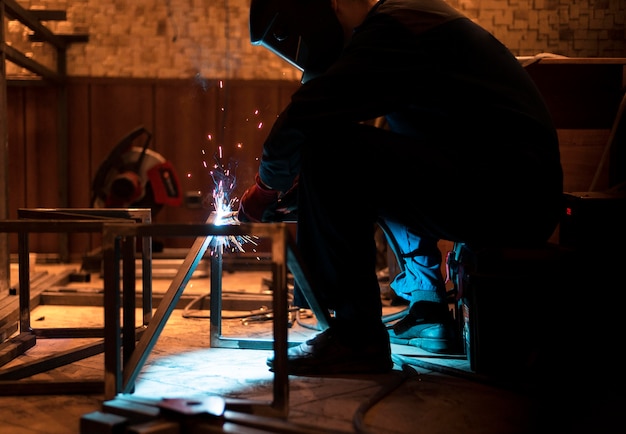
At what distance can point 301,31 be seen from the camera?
2129 millimetres

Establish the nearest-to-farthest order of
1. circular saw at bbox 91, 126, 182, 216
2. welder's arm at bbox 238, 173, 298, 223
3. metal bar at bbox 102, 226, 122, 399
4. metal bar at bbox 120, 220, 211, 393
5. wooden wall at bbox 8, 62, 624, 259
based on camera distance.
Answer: metal bar at bbox 102, 226, 122, 399, metal bar at bbox 120, 220, 211, 393, welder's arm at bbox 238, 173, 298, 223, circular saw at bbox 91, 126, 182, 216, wooden wall at bbox 8, 62, 624, 259

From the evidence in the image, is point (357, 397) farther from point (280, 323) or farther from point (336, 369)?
point (280, 323)

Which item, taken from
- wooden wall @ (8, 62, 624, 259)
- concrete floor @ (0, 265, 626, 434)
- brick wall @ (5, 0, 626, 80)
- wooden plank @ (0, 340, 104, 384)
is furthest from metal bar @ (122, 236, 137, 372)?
brick wall @ (5, 0, 626, 80)

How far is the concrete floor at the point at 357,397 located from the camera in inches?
57.1

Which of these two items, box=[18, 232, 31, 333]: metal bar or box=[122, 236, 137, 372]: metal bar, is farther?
box=[18, 232, 31, 333]: metal bar

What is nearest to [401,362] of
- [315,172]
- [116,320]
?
[315,172]

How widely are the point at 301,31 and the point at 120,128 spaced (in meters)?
3.43

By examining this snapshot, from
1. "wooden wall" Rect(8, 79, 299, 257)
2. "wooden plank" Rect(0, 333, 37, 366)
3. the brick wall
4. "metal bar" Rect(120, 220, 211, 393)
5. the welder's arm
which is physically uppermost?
the brick wall

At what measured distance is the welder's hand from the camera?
1990 mm

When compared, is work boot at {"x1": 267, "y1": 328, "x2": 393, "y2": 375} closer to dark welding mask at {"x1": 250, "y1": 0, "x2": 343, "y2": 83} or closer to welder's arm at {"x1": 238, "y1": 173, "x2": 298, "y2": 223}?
welder's arm at {"x1": 238, "y1": 173, "x2": 298, "y2": 223}

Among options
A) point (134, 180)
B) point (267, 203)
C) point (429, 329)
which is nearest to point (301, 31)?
point (267, 203)

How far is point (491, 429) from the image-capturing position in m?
1.43

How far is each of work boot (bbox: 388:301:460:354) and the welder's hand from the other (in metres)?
0.63

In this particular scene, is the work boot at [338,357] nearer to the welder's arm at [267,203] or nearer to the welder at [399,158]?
the welder at [399,158]
